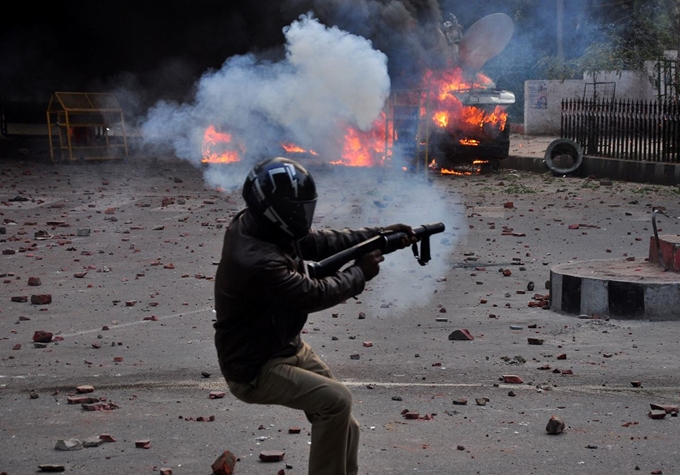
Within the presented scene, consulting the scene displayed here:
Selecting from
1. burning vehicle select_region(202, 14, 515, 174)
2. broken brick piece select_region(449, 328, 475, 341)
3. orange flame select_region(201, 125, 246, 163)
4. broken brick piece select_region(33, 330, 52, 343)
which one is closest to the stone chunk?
broken brick piece select_region(33, 330, 52, 343)

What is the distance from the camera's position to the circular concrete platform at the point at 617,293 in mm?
7207

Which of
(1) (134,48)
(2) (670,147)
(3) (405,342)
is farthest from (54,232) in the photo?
(1) (134,48)

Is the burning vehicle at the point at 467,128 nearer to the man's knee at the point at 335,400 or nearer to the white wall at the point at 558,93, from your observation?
the white wall at the point at 558,93

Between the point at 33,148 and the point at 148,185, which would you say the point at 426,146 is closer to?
the point at 148,185

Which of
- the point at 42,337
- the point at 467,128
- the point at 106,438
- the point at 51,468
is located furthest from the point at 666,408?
the point at 467,128

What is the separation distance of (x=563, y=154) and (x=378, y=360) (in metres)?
15.0

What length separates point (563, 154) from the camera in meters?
20.4

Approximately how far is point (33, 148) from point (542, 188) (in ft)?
46.0

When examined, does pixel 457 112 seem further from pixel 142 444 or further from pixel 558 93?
pixel 142 444

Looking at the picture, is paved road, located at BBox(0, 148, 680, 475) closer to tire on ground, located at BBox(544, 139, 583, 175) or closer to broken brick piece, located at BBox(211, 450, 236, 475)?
broken brick piece, located at BBox(211, 450, 236, 475)

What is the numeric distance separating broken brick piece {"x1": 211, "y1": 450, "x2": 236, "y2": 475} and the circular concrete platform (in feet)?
13.0

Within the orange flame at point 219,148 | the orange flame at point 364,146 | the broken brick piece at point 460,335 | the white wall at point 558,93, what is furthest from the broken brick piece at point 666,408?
the white wall at point 558,93

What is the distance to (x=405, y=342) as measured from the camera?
22.2ft

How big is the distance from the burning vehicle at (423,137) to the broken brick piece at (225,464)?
55.5ft
